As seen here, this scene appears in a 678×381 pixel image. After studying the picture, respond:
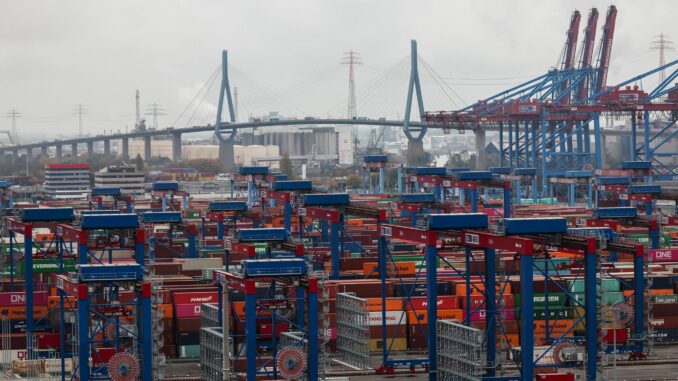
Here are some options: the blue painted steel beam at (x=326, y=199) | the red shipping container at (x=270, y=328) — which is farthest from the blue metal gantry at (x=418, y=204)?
the red shipping container at (x=270, y=328)

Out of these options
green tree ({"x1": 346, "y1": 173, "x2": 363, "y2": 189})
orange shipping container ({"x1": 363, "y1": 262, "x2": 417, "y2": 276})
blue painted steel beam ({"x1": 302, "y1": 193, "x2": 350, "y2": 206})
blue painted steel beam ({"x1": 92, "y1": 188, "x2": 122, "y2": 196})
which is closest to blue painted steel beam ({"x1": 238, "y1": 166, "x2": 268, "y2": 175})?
blue painted steel beam ({"x1": 92, "y1": 188, "x2": 122, "y2": 196})

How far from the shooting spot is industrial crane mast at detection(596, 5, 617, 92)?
436ft

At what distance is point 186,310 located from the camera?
143 feet

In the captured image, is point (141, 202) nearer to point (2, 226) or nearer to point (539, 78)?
point (539, 78)

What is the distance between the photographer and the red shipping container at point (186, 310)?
Result: 43656 millimetres

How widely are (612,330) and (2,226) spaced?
24960 millimetres

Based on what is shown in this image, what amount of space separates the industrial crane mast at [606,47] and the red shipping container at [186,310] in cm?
9513

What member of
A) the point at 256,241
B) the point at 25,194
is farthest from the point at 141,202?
the point at 256,241

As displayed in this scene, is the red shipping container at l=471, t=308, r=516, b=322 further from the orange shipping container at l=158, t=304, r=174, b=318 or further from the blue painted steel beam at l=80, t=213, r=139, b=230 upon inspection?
the blue painted steel beam at l=80, t=213, r=139, b=230

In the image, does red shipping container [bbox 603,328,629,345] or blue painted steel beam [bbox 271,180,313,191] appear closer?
red shipping container [bbox 603,328,629,345]

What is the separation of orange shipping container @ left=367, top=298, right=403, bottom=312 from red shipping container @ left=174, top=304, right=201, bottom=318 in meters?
5.23

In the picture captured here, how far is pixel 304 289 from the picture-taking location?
1325 inches

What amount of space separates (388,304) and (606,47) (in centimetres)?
9385

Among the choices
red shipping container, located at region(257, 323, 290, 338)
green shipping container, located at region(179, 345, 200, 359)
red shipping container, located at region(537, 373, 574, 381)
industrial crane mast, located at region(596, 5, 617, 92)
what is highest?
industrial crane mast, located at region(596, 5, 617, 92)
